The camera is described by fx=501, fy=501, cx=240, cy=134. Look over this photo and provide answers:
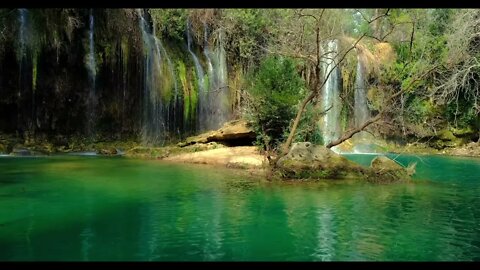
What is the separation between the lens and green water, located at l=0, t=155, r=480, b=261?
7.29m

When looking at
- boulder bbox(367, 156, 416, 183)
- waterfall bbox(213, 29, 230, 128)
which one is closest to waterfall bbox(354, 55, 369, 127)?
waterfall bbox(213, 29, 230, 128)

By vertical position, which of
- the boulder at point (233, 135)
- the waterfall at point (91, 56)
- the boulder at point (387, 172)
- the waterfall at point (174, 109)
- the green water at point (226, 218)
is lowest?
the green water at point (226, 218)

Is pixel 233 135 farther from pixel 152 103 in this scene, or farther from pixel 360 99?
pixel 360 99

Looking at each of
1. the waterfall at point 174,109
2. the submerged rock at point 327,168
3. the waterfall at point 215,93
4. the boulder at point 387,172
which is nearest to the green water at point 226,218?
the boulder at point 387,172

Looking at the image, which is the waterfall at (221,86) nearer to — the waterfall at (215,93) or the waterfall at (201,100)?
the waterfall at (215,93)

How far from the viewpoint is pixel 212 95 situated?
28.6 m

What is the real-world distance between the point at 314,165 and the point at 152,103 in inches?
547

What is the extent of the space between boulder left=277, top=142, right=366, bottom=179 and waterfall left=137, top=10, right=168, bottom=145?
41.6ft

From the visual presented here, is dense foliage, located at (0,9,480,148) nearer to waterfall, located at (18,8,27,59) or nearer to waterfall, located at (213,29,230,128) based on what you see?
waterfall, located at (18,8,27,59)

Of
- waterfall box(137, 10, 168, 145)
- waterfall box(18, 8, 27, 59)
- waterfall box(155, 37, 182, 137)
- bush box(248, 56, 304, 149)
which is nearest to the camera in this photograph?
bush box(248, 56, 304, 149)

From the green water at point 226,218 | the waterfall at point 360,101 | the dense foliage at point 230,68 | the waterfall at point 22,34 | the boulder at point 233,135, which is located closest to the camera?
the green water at point 226,218

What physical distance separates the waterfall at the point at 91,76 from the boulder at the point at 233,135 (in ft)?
21.1

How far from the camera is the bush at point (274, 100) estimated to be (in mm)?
21281
